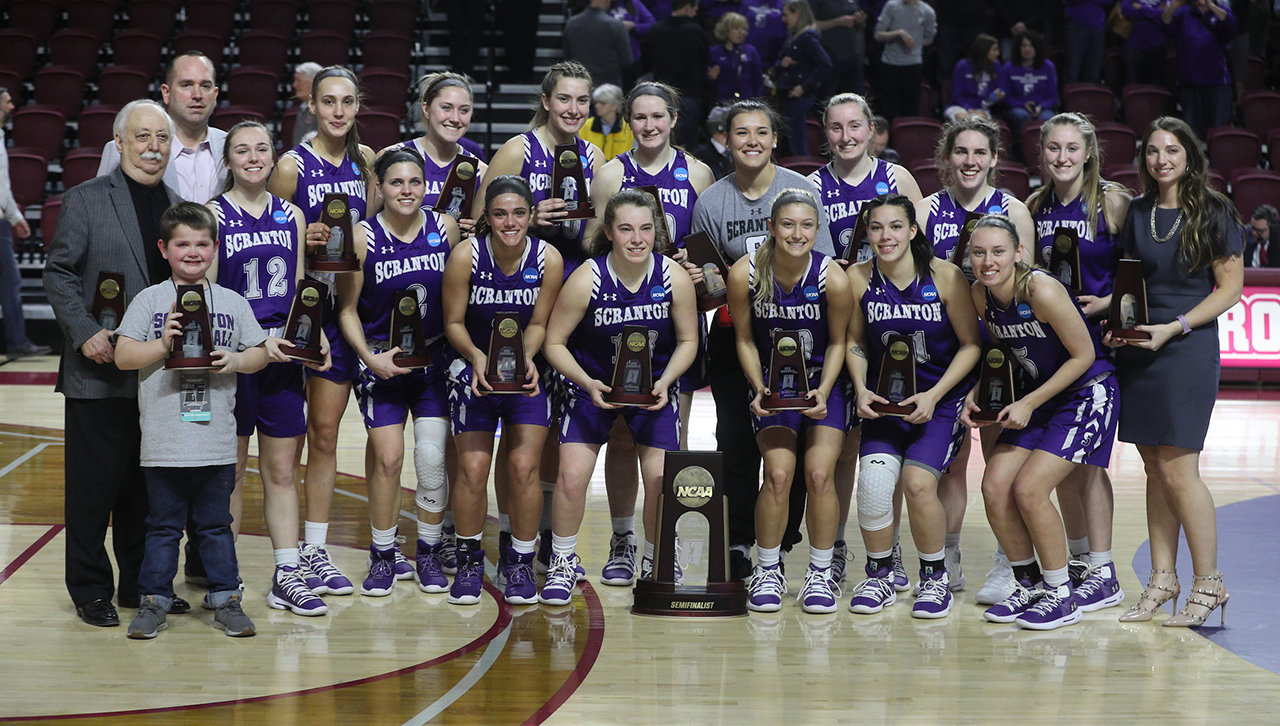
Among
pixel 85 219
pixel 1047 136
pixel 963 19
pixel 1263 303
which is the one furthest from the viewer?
pixel 963 19

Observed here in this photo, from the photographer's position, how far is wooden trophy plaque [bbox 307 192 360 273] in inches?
178

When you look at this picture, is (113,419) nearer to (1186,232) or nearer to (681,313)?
(681,313)

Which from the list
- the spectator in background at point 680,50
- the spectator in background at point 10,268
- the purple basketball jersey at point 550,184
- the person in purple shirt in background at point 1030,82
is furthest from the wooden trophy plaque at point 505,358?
the person in purple shirt in background at point 1030,82

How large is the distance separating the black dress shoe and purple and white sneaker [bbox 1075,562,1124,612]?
3423 millimetres

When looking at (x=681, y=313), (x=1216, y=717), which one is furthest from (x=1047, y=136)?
(x=1216, y=717)

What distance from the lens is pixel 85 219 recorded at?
13.9ft

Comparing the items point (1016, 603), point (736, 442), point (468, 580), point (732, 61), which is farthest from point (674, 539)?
point (732, 61)

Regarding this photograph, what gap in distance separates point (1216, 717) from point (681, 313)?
2201 mm

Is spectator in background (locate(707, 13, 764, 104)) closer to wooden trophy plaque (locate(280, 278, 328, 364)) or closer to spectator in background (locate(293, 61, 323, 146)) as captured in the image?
spectator in background (locate(293, 61, 323, 146))

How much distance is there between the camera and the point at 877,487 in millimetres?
4500

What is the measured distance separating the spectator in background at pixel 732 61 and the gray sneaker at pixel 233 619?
6.62m

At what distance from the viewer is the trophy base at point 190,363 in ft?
13.2

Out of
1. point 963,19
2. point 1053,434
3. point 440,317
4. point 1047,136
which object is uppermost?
point 963,19

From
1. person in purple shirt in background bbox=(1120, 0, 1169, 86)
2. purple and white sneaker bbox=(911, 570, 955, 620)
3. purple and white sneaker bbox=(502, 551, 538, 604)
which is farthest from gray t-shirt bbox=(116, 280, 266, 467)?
person in purple shirt in background bbox=(1120, 0, 1169, 86)
